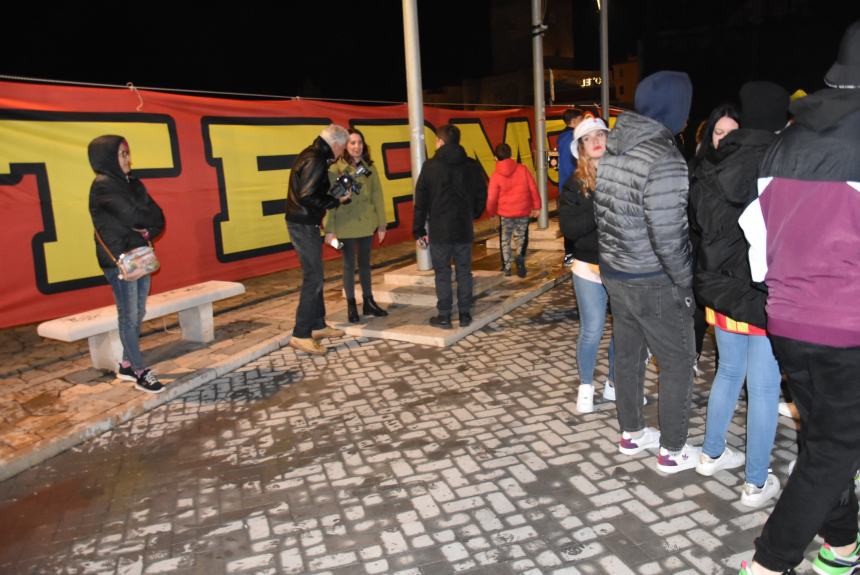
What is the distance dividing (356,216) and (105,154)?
2.55 meters

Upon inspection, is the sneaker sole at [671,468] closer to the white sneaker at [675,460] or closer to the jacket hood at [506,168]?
the white sneaker at [675,460]

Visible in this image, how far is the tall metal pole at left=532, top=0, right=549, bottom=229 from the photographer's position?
34.8 ft

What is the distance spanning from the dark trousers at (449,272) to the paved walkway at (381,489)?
1177mm

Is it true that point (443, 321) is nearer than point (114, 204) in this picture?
No

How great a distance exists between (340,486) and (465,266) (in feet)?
10.6

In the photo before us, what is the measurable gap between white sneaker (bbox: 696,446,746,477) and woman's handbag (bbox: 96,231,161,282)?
4.26 meters

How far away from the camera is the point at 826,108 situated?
2330 millimetres

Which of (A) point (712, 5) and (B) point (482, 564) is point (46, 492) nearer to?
(B) point (482, 564)

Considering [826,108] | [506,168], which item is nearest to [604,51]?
[506,168]

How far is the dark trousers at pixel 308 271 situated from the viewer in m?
6.26

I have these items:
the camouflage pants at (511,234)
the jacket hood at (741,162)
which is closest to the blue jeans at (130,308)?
the jacket hood at (741,162)

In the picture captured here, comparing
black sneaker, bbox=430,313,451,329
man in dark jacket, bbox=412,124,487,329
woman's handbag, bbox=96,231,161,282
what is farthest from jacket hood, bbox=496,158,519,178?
woman's handbag, bbox=96,231,161,282

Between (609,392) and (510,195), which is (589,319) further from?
(510,195)

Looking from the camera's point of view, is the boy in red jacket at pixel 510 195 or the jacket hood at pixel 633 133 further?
the boy in red jacket at pixel 510 195
